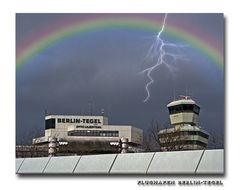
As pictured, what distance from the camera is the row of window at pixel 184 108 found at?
623cm

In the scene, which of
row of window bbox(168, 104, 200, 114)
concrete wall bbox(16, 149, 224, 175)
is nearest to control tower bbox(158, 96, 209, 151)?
row of window bbox(168, 104, 200, 114)

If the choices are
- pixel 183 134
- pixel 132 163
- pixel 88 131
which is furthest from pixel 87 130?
pixel 183 134

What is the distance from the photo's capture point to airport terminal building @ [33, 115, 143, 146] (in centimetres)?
630

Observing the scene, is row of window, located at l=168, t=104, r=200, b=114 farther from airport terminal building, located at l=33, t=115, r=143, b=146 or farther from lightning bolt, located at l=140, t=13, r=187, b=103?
airport terminal building, located at l=33, t=115, r=143, b=146

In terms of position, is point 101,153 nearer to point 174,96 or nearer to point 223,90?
point 174,96

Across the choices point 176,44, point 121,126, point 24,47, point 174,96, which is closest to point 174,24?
point 176,44

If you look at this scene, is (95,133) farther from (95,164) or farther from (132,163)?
(132,163)

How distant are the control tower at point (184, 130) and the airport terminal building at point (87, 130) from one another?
0.32 m

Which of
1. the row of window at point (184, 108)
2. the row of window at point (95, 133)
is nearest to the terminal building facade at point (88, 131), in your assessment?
the row of window at point (95, 133)

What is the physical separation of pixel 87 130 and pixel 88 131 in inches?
0.6

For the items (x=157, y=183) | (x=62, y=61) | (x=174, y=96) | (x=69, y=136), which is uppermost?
(x=62, y=61)

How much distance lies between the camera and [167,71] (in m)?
6.27

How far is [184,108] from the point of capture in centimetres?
623

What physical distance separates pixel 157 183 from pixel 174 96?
3.12 feet
